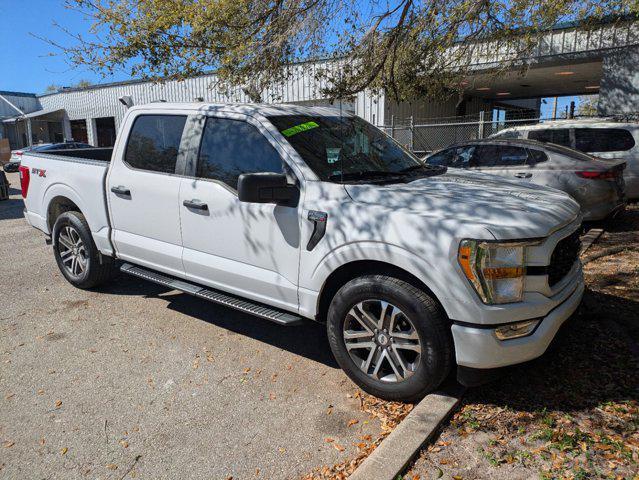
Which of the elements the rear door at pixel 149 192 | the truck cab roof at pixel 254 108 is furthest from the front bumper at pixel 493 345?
the rear door at pixel 149 192

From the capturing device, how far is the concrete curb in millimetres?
2586

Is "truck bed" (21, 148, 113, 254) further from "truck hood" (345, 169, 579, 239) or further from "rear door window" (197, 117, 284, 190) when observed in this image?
"truck hood" (345, 169, 579, 239)

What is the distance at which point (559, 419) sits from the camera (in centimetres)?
301

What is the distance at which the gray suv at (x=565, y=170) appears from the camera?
25.2ft

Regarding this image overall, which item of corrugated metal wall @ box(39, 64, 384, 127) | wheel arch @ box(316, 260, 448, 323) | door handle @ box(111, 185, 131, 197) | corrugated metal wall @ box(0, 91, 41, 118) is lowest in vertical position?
wheel arch @ box(316, 260, 448, 323)

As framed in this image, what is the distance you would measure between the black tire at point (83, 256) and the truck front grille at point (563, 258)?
439cm

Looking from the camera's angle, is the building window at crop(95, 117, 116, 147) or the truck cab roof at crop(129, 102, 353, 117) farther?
the building window at crop(95, 117, 116, 147)

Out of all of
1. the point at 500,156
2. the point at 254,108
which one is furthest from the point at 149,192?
the point at 500,156

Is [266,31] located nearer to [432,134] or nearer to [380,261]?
[380,261]

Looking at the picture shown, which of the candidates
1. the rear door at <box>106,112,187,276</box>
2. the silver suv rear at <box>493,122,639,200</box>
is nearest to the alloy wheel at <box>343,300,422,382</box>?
the rear door at <box>106,112,187,276</box>

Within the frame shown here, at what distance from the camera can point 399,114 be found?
71.8ft

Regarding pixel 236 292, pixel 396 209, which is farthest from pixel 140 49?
pixel 396 209

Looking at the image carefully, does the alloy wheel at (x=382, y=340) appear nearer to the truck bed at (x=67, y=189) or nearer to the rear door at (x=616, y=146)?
the truck bed at (x=67, y=189)

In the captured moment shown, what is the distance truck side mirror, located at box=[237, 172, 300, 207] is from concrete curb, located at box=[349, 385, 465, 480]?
159cm
